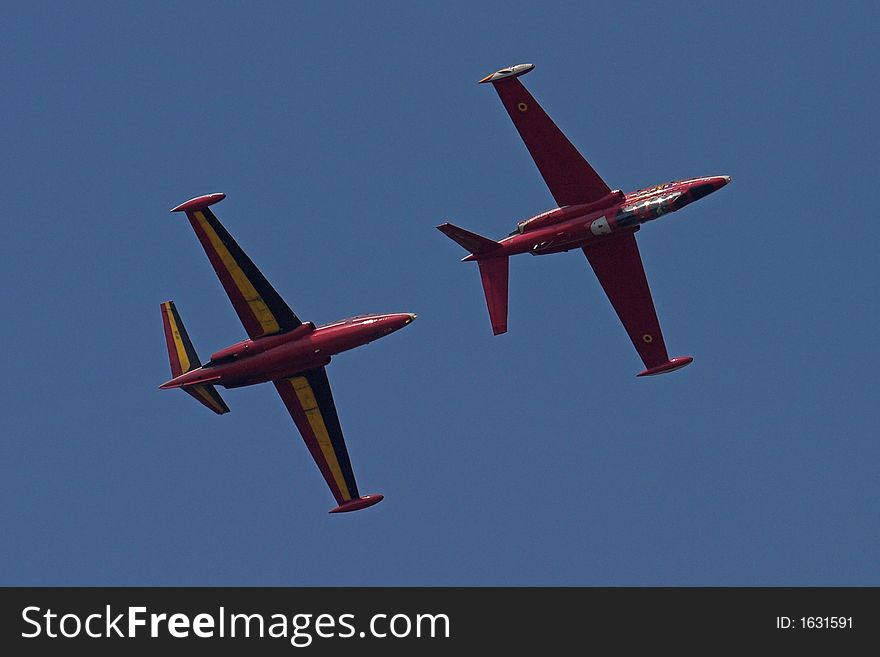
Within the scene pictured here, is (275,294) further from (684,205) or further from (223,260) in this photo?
(684,205)

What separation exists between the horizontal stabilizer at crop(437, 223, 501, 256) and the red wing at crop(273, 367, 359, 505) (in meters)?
11.4

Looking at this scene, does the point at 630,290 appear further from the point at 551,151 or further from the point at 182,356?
the point at 182,356

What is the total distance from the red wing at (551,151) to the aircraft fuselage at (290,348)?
12.9 metres

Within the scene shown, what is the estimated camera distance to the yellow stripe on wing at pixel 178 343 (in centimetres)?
11319

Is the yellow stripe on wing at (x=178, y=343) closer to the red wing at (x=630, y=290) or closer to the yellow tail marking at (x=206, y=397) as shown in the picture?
the yellow tail marking at (x=206, y=397)

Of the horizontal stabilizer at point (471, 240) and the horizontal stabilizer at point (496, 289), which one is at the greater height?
the horizontal stabilizer at point (471, 240)

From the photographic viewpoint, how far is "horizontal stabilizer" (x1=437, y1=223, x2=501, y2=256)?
111 m

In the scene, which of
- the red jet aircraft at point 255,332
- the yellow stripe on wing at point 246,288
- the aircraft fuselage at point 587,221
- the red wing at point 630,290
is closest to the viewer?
the red jet aircraft at point 255,332

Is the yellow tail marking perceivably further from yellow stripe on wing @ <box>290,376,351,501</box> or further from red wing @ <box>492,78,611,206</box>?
red wing @ <box>492,78,611,206</box>

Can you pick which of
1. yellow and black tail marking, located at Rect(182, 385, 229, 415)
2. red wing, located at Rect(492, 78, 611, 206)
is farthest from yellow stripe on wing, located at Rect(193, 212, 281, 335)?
red wing, located at Rect(492, 78, 611, 206)

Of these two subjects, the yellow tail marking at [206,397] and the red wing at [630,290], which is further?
the red wing at [630,290]

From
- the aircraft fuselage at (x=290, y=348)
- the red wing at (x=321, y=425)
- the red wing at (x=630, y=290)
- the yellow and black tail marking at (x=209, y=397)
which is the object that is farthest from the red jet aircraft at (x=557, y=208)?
the yellow and black tail marking at (x=209, y=397)
